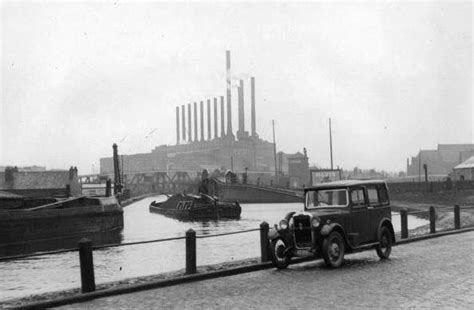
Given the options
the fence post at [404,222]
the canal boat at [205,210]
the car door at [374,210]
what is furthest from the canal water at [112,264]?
A: the canal boat at [205,210]

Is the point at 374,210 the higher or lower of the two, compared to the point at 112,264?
higher

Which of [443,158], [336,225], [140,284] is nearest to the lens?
[140,284]

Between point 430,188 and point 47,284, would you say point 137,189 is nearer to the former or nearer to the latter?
point 430,188

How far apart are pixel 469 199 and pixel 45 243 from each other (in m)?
36.4

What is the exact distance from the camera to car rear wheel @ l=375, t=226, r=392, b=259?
1278cm

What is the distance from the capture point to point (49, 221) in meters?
28.9

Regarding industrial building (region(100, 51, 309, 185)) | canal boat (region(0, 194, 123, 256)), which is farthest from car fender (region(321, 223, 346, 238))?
industrial building (region(100, 51, 309, 185))

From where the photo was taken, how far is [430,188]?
183 ft

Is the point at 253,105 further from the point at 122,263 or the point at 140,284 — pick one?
the point at 140,284

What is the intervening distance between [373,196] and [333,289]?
497 cm

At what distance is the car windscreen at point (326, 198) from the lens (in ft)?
40.4

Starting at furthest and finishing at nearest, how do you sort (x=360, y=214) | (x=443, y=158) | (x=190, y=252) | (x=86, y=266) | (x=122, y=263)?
(x=443, y=158) → (x=122, y=263) → (x=360, y=214) → (x=190, y=252) → (x=86, y=266)

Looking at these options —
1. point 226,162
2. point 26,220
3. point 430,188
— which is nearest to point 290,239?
point 26,220

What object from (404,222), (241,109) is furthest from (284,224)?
(241,109)
